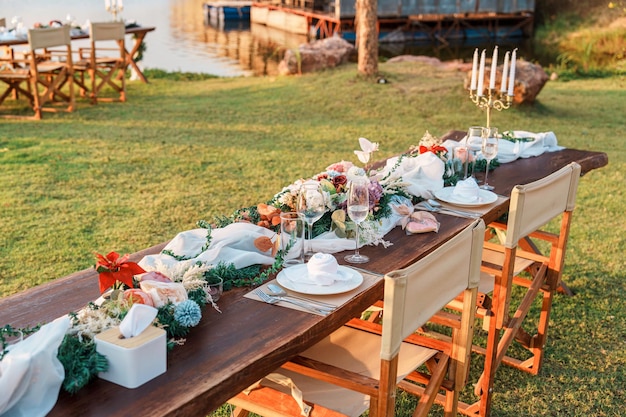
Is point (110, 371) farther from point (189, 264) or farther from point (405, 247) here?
point (405, 247)

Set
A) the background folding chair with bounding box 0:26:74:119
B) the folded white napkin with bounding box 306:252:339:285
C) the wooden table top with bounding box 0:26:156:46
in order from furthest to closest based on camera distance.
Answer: the wooden table top with bounding box 0:26:156:46
the background folding chair with bounding box 0:26:74:119
the folded white napkin with bounding box 306:252:339:285

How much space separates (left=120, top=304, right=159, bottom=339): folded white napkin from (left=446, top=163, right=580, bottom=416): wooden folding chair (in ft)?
5.03

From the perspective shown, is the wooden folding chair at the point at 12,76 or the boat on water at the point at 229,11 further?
the boat on water at the point at 229,11

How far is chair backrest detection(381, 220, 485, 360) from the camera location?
6.19 feet

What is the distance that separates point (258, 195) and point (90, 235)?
4.77ft

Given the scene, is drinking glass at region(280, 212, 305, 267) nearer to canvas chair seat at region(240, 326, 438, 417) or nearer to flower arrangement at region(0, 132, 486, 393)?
flower arrangement at region(0, 132, 486, 393)

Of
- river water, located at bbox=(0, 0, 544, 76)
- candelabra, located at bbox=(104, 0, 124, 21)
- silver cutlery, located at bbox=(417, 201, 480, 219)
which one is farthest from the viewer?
river water, located at bbox=(0, 0, 544, 76)

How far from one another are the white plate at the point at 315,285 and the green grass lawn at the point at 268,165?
1127mm

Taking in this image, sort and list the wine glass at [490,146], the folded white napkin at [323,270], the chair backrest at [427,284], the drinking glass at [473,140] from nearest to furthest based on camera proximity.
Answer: the chair backrest at [427,284], the folded white napkin at [323,270], the wine glass at [490,146], the drinking glass at [473,140]

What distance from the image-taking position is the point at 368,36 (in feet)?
33.2

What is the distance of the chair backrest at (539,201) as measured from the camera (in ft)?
8.73

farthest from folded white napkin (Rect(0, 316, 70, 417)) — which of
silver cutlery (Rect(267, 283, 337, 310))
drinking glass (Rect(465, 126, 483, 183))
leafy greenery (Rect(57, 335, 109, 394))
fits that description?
drinking glass (Rect(465, 126, 483, 183))

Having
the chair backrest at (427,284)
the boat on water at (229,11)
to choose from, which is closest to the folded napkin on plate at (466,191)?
the chair backrest at (427,284)

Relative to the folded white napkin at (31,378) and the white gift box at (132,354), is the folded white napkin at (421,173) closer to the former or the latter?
the white gift box at (132,354)
